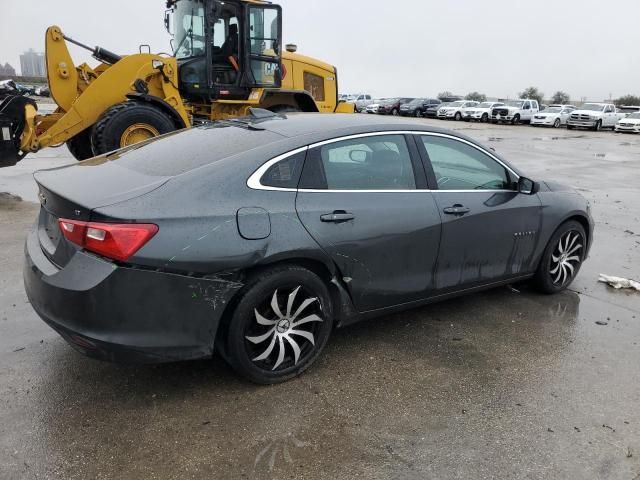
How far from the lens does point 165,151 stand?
3.62m

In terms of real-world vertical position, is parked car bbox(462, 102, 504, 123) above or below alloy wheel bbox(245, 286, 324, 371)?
above

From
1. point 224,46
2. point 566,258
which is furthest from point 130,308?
point 224,46

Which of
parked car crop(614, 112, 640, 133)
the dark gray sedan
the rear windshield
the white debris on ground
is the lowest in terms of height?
the white debris on ground

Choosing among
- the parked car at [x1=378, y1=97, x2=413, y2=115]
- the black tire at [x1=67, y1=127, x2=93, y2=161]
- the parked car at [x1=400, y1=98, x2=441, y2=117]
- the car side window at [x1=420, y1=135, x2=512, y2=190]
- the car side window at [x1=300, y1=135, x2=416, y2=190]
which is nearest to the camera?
the car side window at [x1=300, y1=135, x2=416, y2=190]

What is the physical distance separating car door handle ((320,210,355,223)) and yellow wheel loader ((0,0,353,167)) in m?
5.58

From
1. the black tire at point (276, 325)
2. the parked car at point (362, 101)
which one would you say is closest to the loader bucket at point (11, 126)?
the black tire at point (276, 325)

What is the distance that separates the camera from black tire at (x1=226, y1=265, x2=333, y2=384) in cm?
305

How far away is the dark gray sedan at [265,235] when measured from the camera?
2.79 m

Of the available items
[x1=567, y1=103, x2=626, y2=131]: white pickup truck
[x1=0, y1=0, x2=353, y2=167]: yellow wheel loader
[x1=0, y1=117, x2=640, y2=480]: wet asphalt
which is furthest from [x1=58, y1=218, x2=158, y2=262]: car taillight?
[x1=567, y1=103, x2=626, y2=131]: white pickup truck

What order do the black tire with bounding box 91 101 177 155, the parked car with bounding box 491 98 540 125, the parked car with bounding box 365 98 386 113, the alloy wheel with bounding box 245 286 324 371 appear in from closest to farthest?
the alloy wheel with bounding box 245 286 324 371
the black tire with bounding box 91 101 177 155
the parked car with bounding box 491 98 540 125
the parked car with bounding box 365 98 386 113

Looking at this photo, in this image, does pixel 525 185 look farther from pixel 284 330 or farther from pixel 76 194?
pixel 76 194

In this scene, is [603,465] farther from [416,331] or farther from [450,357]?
[416,331]

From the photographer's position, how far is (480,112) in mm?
39312

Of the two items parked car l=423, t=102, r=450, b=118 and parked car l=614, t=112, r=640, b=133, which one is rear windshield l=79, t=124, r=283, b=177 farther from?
parked car l=423, t=102, r=450, b=118
